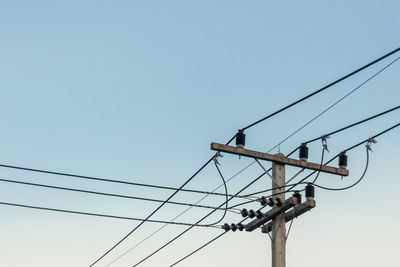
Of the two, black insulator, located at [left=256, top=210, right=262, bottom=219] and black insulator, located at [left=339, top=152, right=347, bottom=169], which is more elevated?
black insulator, located at [left=339, top=152, right=347, bottom=169]

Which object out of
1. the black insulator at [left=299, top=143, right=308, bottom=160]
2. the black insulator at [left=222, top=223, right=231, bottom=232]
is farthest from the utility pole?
the black insulator at [left=222, top=223, right=231, bottom=232]

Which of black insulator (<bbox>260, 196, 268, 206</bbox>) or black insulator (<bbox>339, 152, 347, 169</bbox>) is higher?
black insulator (<bbox>339, 152, 347, 169</bbox>)

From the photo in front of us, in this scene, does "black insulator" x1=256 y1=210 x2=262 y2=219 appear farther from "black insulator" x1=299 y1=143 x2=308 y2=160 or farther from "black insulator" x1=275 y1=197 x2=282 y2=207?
"black insulator" x1=299 y1=143 x2=308 y2=160

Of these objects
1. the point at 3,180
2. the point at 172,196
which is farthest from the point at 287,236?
the point at 3,180

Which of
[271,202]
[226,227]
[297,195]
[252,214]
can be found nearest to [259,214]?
[252,214]

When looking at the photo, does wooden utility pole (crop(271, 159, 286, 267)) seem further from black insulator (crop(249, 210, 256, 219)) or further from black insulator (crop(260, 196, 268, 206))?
black insulator (crop(249, 210, 256, 219))

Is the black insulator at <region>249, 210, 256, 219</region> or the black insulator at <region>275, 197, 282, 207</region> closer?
the black insulator at <region>275, 197, 282, 207</region>

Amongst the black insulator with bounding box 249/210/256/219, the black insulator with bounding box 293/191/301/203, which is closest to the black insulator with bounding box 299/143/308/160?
the black insulator with bounding box 293/191/301/203

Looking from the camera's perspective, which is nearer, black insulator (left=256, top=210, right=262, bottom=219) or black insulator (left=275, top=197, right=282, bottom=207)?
black insulator (left=275, top=197, right=282, bottom=207)

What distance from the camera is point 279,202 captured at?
58.2 feet

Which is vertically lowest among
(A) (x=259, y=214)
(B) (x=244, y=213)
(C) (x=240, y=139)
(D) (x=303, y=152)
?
(A) (x=259, y=214)

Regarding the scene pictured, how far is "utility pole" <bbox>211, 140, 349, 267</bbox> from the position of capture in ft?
57.5

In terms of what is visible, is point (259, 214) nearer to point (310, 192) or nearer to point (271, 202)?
point (271, 202)

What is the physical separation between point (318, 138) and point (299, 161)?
767 mm
